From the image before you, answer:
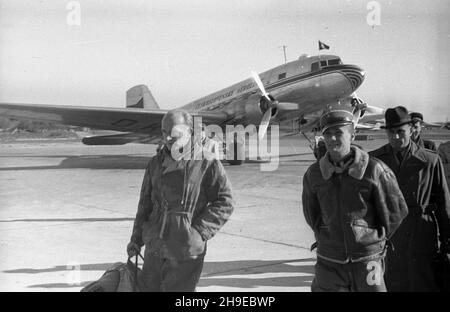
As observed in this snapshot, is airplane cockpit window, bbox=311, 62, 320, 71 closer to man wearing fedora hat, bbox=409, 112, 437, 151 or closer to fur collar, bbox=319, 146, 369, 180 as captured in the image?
man wearing fedora hat, bbox=409, 112, 437, 151

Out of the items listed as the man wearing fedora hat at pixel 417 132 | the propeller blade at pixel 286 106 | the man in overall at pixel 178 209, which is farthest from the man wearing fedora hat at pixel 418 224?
the propeller blade at pixel 286 106

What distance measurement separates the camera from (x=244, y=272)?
5750 millimetres

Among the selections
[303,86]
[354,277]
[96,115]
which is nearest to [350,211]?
[354,277]

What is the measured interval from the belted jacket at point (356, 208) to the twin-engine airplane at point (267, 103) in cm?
1539

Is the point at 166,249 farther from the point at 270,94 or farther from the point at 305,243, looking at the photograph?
the point at 270,94

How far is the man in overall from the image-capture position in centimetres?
354

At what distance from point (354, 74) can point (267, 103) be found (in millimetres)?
3464

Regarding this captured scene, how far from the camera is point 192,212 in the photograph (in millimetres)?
3648

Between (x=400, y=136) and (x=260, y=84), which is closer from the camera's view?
(x=400, y=136)

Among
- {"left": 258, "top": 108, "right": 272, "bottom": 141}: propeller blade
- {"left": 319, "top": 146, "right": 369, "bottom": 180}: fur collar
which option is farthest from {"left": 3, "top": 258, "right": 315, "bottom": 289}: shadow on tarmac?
{"left": 258, "top": 108, "right": 272, "bottom": 141}: propeller blade

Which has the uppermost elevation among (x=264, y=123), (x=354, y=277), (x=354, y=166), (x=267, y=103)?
(x=267, y=103)

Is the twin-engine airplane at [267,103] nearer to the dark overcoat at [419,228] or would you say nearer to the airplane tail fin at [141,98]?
the airplane tail fin at [141,98]

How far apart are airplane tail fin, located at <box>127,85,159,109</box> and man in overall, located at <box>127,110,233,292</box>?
29074mm

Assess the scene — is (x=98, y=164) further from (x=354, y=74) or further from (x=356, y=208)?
(x=356, y=208)
